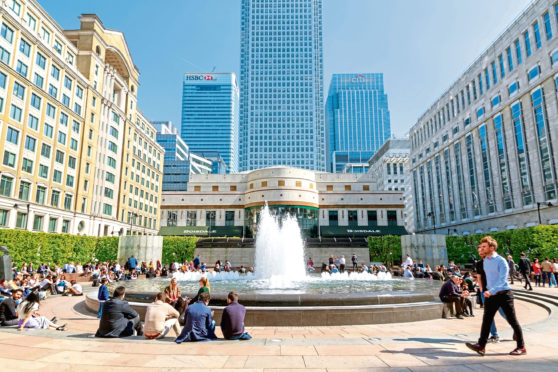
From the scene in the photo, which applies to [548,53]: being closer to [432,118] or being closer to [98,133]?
[432,118]

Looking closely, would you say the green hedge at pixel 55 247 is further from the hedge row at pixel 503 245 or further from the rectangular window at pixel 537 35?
the rectangular window at pixel 537 35

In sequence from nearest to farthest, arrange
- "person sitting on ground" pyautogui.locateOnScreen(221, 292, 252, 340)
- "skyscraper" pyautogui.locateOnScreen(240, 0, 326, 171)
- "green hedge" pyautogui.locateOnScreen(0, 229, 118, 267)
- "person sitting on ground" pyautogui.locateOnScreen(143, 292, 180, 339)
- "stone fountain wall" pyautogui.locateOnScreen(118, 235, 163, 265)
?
"person sitting on ground" pyautogui.locateOnScreen(221, 292, 252, 340), "person sitting on ground" pyautogui.locateOnScreen(143, 292, 180, 339), "green hedge" pyautogui.locateOnScreen(0, 229, 118, 267), "stone fountain wall" pyautogui.locateOnScreen(118, 235, 163, 265), "skyscraper" pyautogui.locateOnScreen(240, 0, 326, 171)

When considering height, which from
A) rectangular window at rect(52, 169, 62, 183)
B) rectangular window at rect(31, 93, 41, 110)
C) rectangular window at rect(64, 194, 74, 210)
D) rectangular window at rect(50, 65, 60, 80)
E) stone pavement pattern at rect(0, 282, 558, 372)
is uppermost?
rectangular window at rect(50, 65, 60, 80)

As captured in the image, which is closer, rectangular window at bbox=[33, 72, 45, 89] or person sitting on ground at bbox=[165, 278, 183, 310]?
person sitting on ground at bbox=[165, 278, 183, 310]

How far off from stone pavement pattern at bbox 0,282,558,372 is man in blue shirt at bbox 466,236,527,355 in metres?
0.24

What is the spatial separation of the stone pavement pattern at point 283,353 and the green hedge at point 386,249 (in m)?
33.6

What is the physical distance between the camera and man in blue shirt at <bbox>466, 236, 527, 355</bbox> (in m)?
5.91

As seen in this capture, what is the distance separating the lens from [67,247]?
38.0m

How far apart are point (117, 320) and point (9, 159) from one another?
42.3 m

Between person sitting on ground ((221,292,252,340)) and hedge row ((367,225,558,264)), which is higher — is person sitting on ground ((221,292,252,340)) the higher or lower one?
the lower one

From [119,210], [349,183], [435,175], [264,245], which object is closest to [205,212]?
[119,210]

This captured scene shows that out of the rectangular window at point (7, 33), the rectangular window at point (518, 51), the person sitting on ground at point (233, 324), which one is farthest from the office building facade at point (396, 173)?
the person sitting on ground at point (233, 324)

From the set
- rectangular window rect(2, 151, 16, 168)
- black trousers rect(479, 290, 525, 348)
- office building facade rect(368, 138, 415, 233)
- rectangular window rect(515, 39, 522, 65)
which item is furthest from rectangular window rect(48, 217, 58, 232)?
office building facade rect(368, 138, 415, 233)

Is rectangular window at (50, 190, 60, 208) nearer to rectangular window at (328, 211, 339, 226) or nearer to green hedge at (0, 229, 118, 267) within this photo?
green hedge at (0, 229, 118, 267)
